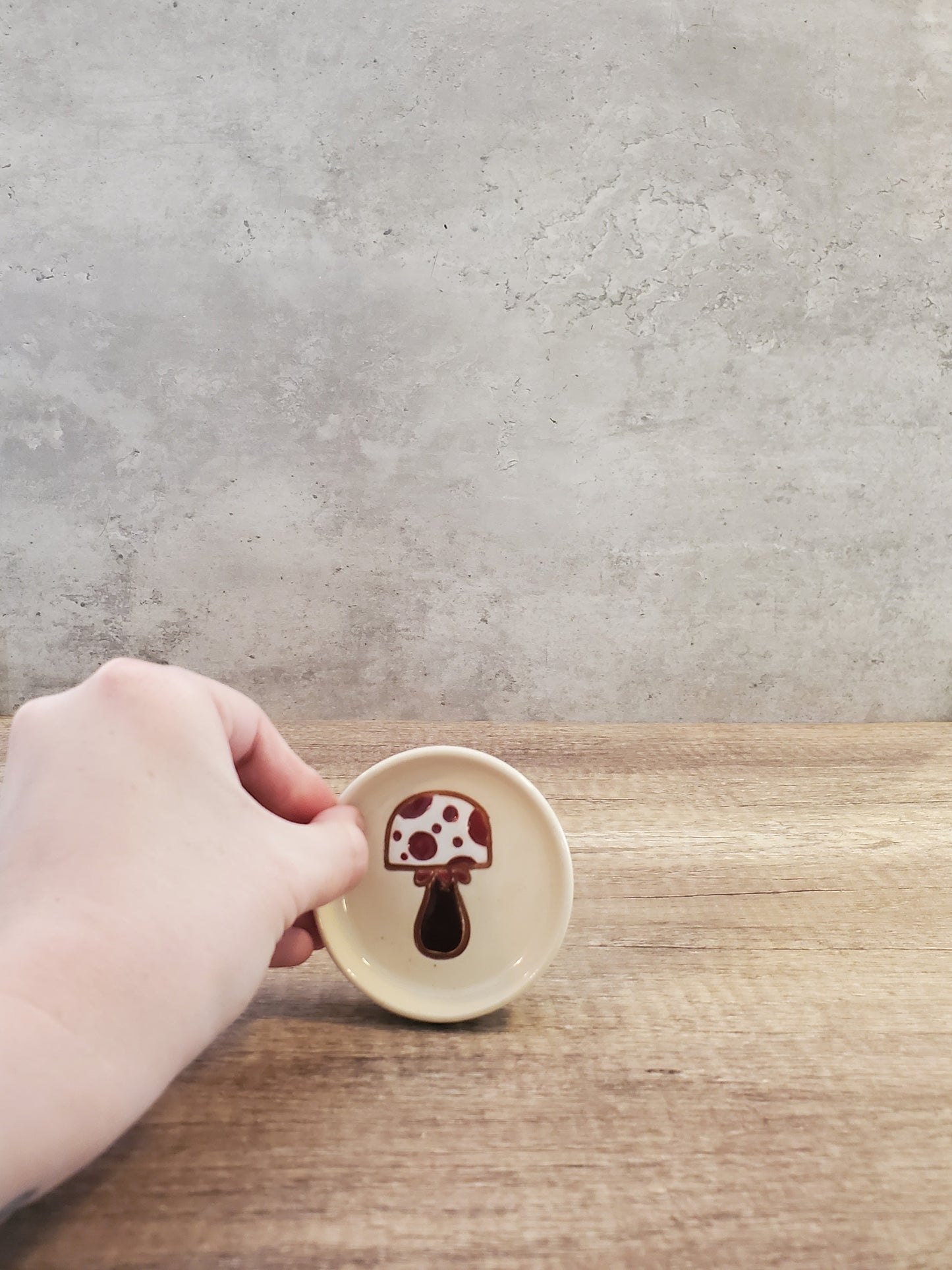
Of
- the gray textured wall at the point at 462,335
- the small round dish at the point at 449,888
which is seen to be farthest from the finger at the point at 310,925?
the gray textured wall at the point at 462,335

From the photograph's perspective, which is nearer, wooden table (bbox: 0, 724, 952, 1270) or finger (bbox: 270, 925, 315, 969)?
wooden table (bbox: 0, 724, 952, 1270)

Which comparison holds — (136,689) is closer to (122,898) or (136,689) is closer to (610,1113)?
(122,898)

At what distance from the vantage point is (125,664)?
18.6 inches

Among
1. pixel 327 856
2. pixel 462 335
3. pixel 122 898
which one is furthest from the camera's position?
pixel 462 335

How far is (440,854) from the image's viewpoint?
599 millimetres

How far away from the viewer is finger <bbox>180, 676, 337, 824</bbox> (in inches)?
20.5

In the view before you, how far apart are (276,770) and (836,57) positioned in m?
1.52

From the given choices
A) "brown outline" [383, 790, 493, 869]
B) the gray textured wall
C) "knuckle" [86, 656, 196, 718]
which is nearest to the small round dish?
"brown outline" [383, 790, 493, 869]

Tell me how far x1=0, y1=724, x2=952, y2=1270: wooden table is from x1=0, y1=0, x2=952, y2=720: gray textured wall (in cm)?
80

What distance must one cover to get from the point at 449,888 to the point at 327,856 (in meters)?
0.11

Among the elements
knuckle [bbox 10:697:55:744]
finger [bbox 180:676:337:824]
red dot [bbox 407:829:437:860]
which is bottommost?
red dot [bbox 407:829:437:860]

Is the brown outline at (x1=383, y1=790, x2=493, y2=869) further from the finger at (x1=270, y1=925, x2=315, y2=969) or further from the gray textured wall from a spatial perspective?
the gray textured wall

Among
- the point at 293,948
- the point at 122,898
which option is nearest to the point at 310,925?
the point at 293,948

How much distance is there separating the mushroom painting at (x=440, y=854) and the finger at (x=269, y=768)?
2.0 inches
